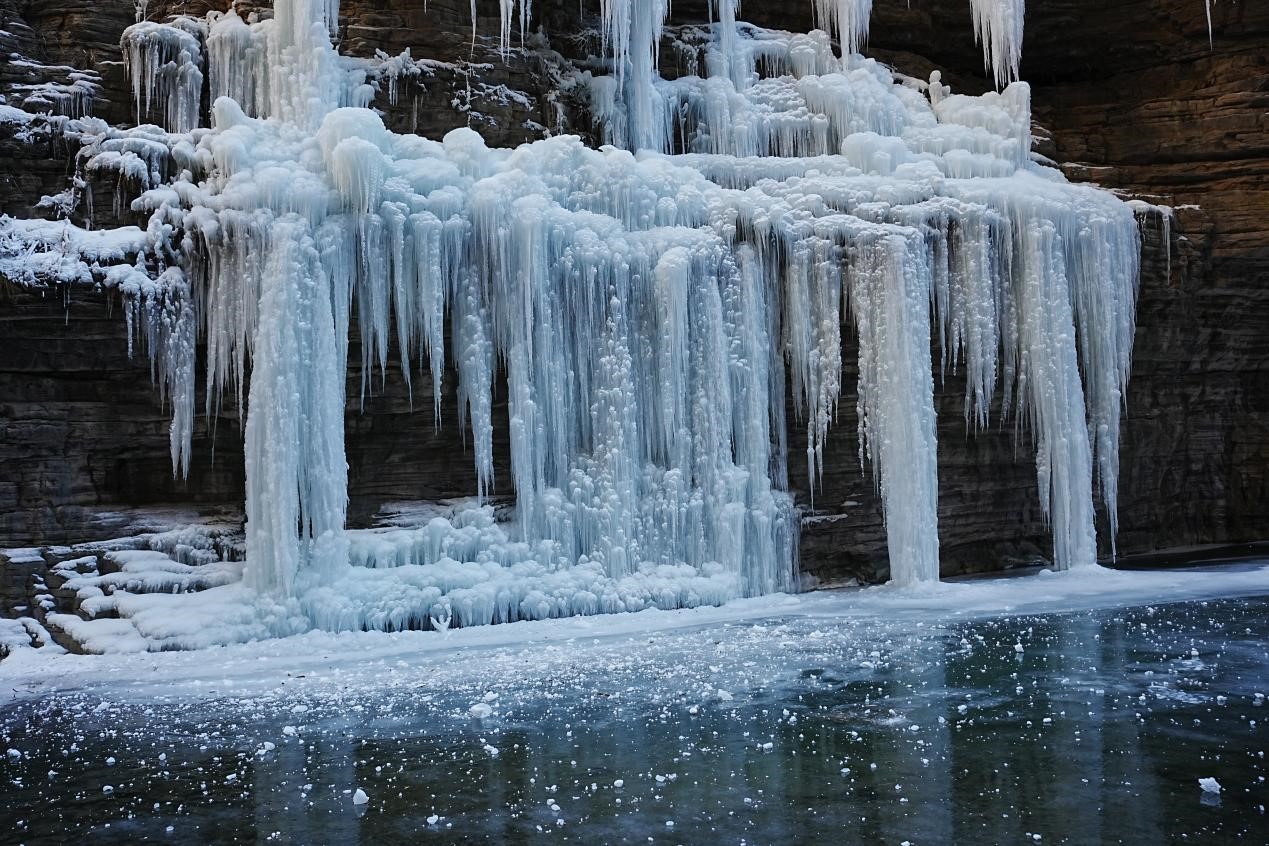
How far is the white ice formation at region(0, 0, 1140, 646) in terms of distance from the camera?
11.8 metres

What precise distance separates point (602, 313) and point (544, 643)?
434 centimetres

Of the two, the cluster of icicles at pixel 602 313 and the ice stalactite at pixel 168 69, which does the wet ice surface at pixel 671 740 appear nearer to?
the cluster of icicles at pixel 602 313

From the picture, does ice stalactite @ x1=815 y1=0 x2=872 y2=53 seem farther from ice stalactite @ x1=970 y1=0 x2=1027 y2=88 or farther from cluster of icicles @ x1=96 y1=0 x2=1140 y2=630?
cluster of icicles @ x1=96 y1=0 x2=1140 y2=630

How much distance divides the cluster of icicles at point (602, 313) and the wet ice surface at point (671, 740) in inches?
91.5

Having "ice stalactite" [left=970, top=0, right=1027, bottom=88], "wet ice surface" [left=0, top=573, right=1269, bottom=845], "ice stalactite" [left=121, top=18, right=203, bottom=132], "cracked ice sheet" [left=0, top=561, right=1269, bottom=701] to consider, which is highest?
"ice stalactite" [left=970, top=0, right=1027, bottom=88]

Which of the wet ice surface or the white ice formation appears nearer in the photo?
the wet ice surface

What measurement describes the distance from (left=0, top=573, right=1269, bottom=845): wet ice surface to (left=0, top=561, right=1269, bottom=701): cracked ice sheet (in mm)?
59

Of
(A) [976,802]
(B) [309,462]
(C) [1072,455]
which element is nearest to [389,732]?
(A) [976,802]

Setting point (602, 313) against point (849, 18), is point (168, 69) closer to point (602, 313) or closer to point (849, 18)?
point (602, 313)

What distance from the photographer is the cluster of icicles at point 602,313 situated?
1178 centimetres

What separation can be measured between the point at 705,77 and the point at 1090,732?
513 inches

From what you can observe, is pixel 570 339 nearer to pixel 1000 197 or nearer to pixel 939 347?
pixel 939 347

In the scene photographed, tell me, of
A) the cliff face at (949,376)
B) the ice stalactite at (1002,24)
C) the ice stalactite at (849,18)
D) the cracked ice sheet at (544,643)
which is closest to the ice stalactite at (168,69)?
the cliff face at (949,376)

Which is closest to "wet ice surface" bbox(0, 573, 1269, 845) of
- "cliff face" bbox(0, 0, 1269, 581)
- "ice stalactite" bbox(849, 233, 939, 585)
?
"cliff face" bbox(0, 0, 1269, 581)
